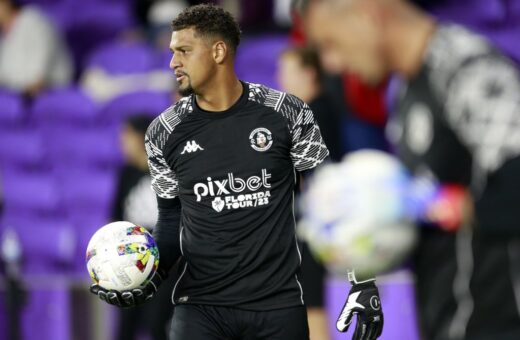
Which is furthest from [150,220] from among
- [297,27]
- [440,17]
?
[440,17]

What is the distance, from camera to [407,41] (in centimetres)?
360

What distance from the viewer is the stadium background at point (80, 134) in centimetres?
954

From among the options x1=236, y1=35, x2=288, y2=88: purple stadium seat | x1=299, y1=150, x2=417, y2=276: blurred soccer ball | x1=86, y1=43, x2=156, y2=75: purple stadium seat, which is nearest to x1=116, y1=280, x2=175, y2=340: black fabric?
x1=236, y1=35, x2=288, y2=88: purple stadium seat

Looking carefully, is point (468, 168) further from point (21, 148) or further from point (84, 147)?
point (21, 148)

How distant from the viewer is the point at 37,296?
984 cm

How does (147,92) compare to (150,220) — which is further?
(147,92)

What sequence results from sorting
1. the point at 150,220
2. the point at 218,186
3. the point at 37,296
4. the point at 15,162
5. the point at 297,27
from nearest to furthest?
the point at 218,186 → the point at 150,220 → the point at 297,27 → the point at 37,296 → the point at 15,162

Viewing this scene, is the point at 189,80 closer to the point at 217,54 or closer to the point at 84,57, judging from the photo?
the point at 217,54

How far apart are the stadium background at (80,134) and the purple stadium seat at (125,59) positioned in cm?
1

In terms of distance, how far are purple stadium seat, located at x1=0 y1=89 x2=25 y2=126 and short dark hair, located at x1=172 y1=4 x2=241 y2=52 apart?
5742 millimetres

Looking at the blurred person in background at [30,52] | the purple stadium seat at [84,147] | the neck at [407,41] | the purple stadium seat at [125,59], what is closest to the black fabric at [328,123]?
the neck at [407,41]

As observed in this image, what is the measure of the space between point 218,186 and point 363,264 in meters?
1.67

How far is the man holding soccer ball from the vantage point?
512 centimetres

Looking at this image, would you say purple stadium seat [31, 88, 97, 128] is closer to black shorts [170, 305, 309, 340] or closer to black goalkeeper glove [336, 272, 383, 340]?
black shorts [170, 305, 309, 340]
